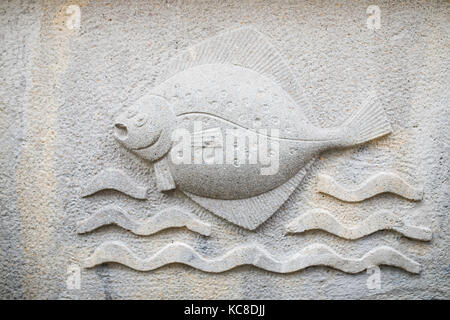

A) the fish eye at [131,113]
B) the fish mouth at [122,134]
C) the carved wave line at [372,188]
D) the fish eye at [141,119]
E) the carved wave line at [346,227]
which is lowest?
the carved wave line at [346,227]

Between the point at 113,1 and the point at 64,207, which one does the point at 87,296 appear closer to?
the point at 64,207

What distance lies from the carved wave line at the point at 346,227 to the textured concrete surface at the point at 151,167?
1.0 inches

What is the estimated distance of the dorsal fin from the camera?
1.27 meters

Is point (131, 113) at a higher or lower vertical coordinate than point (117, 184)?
higher

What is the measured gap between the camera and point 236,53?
127 centimetres

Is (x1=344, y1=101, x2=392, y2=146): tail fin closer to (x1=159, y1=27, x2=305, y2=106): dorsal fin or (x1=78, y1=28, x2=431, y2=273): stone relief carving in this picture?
(x1=78, y1=28, x2=431, y2=273): stone relief carving

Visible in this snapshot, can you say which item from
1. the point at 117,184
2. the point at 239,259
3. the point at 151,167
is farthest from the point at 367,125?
the point at 117,184

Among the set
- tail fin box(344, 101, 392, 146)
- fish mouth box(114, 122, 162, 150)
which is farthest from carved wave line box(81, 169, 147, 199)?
tail fin box(344, 101, 392, 146)

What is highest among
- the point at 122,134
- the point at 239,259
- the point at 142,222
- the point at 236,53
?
the point at 236,53

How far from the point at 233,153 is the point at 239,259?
0.37m

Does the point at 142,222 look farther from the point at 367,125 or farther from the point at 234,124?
the point at 367,125

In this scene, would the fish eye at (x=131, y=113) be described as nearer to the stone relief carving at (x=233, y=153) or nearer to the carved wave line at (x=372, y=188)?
the stone relief carving at (x=233, y=153)

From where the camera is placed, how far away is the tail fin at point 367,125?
4.19 ft

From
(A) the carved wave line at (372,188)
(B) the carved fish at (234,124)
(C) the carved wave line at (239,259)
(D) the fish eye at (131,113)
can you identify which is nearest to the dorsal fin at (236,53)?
(B) the carved fish at (234,124)
